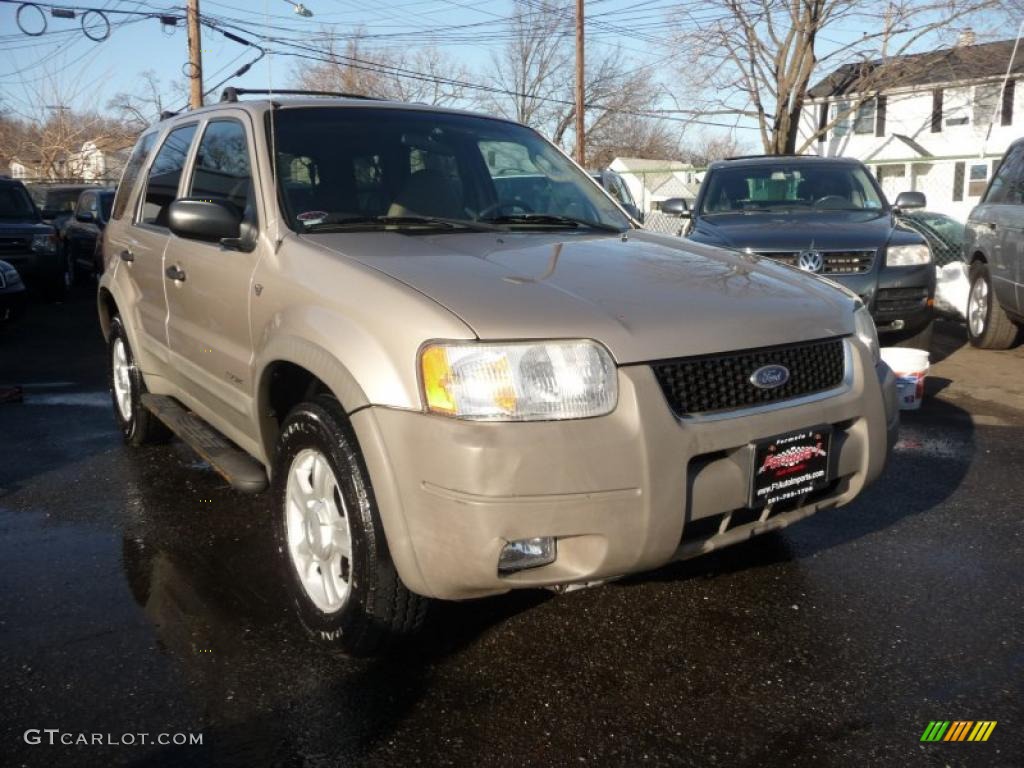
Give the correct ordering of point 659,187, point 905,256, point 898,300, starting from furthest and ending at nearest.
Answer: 1. point 659,187
2. point 905,256
3. point 898,300

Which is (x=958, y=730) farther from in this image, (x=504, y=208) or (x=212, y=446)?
(x=212, y=446)

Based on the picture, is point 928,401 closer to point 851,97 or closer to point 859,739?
point 859,739

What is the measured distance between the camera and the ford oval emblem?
2789 mm

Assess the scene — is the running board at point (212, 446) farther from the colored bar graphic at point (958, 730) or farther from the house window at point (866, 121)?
the house window at point (866, 121)

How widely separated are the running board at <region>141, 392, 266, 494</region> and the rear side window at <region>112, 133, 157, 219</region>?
1.24 m

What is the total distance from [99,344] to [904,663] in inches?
369

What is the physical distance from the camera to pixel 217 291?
12.4 feet

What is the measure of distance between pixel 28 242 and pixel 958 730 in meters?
13.9

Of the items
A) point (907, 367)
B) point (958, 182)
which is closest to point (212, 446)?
point (907, 367)

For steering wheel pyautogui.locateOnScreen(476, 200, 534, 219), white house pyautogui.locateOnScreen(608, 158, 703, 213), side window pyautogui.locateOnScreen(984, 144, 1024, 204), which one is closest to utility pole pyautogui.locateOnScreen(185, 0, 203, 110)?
white house pyautogui.locateOnScreen(608, 158, 703, 213)

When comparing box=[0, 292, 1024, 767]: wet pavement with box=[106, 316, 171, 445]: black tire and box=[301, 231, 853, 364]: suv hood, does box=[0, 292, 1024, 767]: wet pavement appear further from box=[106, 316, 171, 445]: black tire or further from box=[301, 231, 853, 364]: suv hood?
box=[301, 231, 853, 364]: suv hood

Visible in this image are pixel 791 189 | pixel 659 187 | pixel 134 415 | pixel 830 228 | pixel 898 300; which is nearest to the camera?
pixel 134 415

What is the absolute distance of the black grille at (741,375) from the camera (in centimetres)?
265

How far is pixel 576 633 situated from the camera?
323 cm
